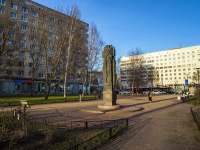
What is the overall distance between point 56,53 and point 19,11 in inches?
1165

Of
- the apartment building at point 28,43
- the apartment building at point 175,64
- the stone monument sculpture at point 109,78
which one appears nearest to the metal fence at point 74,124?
the stone monument sculpture at point 109,78

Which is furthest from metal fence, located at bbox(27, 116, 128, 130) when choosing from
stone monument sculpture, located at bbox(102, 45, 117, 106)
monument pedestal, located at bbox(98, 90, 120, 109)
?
stone monument sculpture, located at bbox(102, 45, 117, 106)

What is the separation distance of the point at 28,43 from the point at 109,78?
39.0m

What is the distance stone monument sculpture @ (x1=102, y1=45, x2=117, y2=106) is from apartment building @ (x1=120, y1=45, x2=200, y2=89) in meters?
68.9

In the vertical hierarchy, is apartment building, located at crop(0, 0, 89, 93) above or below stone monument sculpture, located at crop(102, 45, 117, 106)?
above

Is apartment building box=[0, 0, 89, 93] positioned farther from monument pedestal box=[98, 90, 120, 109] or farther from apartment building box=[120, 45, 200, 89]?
apartment building box=[120, 45, 200, 89]

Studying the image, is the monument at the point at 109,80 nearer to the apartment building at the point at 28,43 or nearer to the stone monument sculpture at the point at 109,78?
the stone monument sculpture at the point at 109,78

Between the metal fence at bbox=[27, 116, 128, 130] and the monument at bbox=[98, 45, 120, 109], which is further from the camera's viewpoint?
the monument at bbox=[98, 45, 120, 109]

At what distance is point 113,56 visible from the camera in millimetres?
17859

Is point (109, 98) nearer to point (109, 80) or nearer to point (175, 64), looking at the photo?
point (109, 80)

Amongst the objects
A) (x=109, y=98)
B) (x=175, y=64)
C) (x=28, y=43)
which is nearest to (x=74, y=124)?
(x=109, y=98)

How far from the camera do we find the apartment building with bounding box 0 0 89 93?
86.5ft

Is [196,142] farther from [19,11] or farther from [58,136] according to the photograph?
[19,11]

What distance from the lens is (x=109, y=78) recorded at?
17047 millimetres
